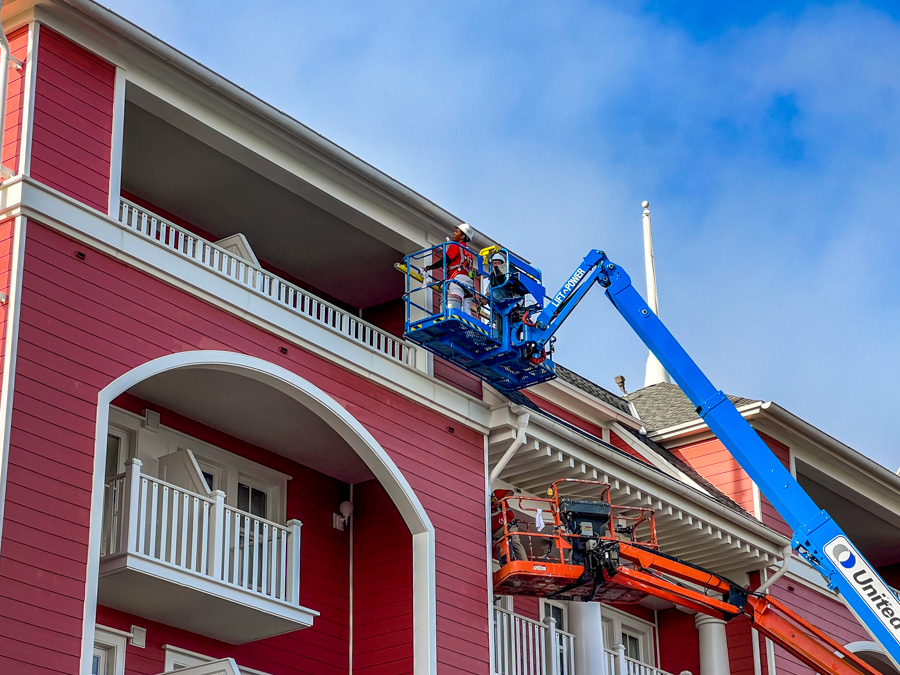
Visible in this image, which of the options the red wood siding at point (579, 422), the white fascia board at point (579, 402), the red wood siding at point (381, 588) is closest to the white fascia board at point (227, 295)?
the red wood siding at point (381, 588)

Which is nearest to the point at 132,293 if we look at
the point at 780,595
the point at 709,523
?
the point at 709,523

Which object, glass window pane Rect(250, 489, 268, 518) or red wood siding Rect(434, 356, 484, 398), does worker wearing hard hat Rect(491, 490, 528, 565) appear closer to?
red wood siding Rect(434, 356, 484, 398)

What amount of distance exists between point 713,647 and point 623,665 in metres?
3.18

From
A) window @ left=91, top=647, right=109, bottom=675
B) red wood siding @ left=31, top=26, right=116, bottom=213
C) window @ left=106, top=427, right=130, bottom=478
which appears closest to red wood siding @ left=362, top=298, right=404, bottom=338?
window @ left=106, top=427, right=130, bottom=478

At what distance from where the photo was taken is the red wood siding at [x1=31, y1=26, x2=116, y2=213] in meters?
17.2

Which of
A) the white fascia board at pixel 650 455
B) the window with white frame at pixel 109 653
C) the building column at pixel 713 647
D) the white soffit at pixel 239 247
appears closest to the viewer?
the window with white frame at pixel 109 653

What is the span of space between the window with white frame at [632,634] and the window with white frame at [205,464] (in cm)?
876

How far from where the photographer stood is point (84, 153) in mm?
17688

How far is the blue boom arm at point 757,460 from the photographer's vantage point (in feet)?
76.4

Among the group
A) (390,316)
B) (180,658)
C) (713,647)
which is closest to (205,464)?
(180,658)

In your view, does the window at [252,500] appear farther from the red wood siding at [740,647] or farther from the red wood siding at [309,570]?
the red wood siding at [740,647]

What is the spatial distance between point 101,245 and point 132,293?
724 mm

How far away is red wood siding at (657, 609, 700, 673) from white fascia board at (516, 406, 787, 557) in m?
2.69

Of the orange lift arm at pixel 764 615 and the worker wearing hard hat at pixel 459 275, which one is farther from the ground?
the worker wearing hard hat at pixel 459 275
